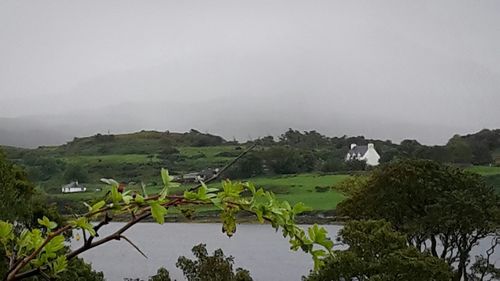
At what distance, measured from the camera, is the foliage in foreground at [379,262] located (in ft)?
46.3

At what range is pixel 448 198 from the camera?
22.6m

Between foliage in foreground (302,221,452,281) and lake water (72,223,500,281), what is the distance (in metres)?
15.8

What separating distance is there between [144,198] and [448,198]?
22.2 metres

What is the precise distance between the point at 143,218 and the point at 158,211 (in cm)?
9

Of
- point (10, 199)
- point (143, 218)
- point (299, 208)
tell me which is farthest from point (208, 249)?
point (143, 218)

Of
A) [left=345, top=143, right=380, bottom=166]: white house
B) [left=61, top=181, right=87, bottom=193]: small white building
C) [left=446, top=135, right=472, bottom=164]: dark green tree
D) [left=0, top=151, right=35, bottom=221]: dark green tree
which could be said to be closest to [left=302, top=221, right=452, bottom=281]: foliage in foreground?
[left=0, top=151, right=35, bottom=221]: dark green tree

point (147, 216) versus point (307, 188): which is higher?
point (147, 216)

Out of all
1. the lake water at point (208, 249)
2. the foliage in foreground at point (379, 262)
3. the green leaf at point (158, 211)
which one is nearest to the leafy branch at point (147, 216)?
the green leaf at point (158, 211)

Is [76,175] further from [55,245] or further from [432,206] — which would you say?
[55,245]

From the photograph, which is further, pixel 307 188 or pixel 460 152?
pixel 460 152

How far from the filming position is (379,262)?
14469 millimetres

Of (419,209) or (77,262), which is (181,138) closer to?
(419,209)

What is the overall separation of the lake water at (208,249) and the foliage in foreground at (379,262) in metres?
15.8

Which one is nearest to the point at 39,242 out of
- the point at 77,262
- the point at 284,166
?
the point at 77,262
